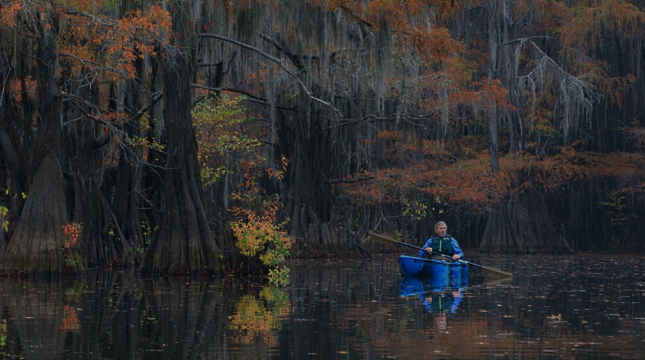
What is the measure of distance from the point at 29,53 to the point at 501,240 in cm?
2113

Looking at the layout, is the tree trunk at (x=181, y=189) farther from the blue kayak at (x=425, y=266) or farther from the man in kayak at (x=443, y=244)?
the man in kayak at (x=443, y=244)

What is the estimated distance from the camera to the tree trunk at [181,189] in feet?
63.0

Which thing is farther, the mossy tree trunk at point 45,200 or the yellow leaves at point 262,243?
the yellow leaves at point 262,243

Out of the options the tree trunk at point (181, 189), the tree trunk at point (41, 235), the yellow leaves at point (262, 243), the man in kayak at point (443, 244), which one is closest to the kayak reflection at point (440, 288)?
the man in kayak at point (443, 244)

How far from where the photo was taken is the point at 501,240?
120 feet

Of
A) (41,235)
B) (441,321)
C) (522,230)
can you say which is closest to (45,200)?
(41,235)

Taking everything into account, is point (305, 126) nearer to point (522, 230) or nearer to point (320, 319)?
point (522, 230)

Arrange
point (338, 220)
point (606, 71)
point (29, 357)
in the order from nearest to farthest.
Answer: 1. point (29, 357)
2. point (338, 220)
3. point (606, 71)

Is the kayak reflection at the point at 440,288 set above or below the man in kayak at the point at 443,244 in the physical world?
below

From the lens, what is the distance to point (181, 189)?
19.5 m

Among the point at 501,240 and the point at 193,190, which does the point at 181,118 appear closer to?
the point at 193,190

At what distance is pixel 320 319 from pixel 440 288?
23.0ft

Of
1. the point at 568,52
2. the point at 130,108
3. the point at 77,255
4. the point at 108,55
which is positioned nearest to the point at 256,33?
the point at 130,108

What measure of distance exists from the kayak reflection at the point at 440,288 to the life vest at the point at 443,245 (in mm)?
1053
